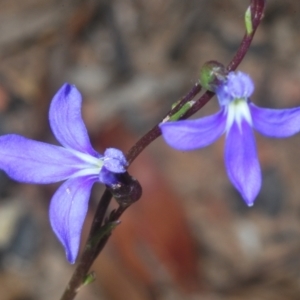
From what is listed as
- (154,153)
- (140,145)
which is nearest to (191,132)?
(140,145)

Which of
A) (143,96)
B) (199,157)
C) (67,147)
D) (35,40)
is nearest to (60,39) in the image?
(35,40)

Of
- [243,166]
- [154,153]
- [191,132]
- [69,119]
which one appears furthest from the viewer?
[154,153]

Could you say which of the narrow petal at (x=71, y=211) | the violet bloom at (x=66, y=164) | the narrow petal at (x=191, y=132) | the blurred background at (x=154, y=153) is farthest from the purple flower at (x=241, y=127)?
the blurred background at (x=154, y=153)

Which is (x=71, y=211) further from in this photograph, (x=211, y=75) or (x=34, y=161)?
(x=211, y=75)

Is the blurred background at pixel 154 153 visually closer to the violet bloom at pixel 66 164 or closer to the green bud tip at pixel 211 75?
the violet bloom at pixel 66 164

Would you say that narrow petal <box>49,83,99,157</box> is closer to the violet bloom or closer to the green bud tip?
the violet bloom

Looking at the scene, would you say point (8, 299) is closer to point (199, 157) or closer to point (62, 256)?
point (62, 256)

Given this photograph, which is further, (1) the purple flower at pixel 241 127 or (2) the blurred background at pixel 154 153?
(2) the blurred background at pixel 154 153
